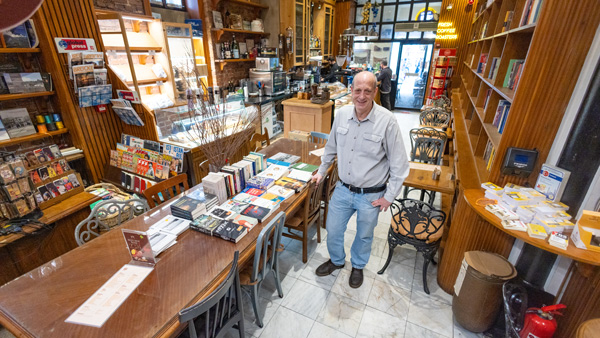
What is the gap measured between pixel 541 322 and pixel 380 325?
1.01m

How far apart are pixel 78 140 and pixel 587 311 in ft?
14.9

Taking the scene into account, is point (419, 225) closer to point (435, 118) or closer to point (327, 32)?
point (435, 118)

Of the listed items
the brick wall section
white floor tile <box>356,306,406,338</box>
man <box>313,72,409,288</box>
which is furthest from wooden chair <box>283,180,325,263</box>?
the brick wall section

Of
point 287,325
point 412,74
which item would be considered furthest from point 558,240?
point 412,74

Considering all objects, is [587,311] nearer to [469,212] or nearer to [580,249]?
[580,249]

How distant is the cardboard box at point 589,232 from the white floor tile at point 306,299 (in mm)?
1756

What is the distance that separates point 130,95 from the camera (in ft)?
10.0

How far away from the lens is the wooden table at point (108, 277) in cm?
121

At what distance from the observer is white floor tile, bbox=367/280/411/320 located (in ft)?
7.39

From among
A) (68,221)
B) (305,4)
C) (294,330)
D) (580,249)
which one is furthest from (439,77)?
(68,221)

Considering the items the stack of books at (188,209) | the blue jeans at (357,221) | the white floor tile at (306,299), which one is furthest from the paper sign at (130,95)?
the white floor tile at (306,299)

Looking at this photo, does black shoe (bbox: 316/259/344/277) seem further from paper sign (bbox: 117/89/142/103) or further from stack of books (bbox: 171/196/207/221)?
paper sign (bbox: 117/89/142/103)

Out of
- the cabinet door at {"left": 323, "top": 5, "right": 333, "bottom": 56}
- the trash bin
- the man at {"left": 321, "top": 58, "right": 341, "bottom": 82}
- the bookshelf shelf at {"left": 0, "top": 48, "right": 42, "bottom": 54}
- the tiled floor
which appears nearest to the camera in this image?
the trash bin

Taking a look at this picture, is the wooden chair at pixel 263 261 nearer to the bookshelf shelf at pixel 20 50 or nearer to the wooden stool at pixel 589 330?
the wooden stool at pixel 589 330
